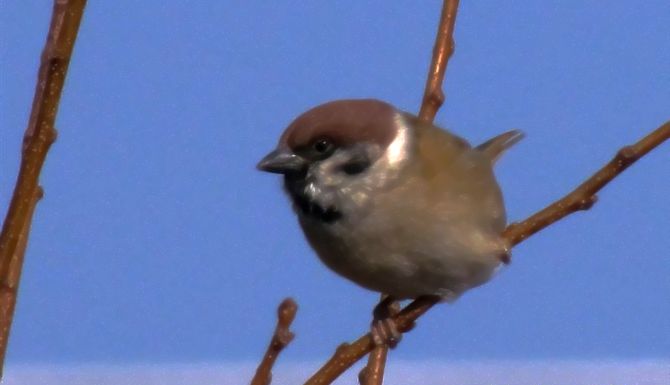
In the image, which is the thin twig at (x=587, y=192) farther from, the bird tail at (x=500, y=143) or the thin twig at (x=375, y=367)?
the bird tail at (x=500, y=143)

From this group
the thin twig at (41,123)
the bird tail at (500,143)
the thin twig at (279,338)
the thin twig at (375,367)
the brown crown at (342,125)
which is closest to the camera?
the thin twig at (41,123)

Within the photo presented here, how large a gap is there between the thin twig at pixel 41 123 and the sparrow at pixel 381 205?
80 cm

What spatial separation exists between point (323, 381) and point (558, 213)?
45 centimetres

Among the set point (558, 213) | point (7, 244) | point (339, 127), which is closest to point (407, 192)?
point (339, 127)

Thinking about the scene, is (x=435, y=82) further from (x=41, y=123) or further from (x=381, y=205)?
(x=41, y=123)

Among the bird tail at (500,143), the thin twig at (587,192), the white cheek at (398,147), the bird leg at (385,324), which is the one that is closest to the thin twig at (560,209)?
the thin twig at (587,192)

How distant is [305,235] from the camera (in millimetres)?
1693

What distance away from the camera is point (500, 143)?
2023mm

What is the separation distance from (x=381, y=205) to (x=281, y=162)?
0.60 feet

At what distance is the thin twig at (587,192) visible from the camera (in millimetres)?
1244

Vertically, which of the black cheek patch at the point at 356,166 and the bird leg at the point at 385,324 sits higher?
the black cheek patch at the point at 356,166

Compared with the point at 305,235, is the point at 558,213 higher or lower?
lower

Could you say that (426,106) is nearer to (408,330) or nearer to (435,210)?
(435,210)

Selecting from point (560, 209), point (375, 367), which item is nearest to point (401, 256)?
point (375, 367)
